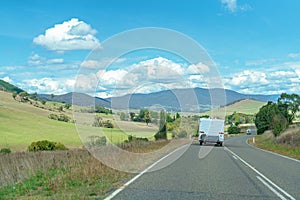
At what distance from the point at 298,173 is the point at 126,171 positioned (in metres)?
6.93

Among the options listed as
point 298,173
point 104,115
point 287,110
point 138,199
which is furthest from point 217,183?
point 287,110

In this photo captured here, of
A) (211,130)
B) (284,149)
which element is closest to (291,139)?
(284,149)

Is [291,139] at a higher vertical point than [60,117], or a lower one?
lower

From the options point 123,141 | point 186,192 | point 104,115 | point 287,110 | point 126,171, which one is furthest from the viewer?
point 287,110

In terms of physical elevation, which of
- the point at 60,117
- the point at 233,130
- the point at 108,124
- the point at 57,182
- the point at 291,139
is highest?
the point at 108,124

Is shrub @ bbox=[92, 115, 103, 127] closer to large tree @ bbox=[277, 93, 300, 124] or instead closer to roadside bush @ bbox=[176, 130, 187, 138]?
roadside bush @ bbox=[176, 130, 187, 138]

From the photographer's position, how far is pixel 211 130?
45719 mm

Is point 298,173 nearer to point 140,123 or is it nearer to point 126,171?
point 126,171

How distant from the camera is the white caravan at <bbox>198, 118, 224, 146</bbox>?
150ft

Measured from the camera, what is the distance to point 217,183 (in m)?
13.4

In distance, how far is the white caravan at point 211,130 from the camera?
150 feet

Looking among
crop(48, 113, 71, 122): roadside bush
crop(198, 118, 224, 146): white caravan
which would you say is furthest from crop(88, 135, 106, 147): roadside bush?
crop(48, 113, 71, 122): roadside bush

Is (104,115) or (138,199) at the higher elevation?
(104,115)

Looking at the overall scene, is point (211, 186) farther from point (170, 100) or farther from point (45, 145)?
point (45, 145)
